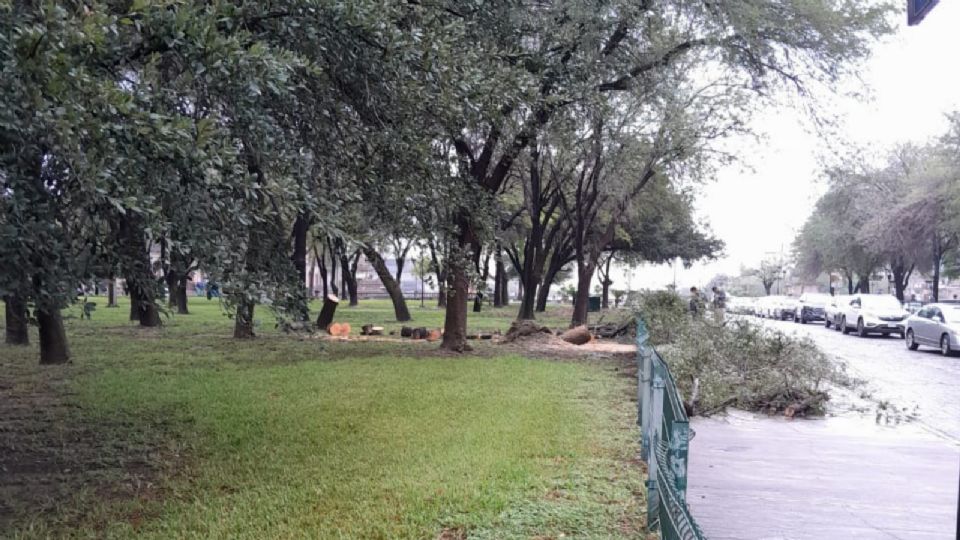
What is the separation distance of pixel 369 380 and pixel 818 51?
33.0 ft

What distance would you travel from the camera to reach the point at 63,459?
7.00 m

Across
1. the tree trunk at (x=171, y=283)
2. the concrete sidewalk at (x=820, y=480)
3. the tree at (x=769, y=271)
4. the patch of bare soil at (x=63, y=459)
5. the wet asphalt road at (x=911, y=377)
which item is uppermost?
the tree at (x=769, y=271)

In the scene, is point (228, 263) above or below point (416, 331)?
above

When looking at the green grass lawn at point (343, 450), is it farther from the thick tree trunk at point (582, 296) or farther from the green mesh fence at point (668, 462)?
the thick tree trunk at point (582, 296)

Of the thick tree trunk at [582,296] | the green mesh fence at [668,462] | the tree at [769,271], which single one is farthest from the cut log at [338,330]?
the tree at [769,271]

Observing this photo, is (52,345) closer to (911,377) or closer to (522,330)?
(522,330)

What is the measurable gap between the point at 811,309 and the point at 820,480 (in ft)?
108

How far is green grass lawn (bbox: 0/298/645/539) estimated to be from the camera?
5102mm

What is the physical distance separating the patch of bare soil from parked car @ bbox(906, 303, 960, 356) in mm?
18725

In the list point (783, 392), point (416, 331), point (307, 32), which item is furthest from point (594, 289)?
point (307, 32)

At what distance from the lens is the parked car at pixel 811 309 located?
36438 mm

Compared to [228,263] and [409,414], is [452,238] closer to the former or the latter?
[409,414]

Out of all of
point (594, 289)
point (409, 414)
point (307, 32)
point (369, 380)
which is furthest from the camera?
point (594, 289)

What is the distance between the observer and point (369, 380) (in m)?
11.8
